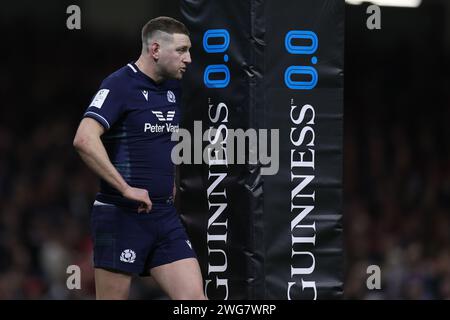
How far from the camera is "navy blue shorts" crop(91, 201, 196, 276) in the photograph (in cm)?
621

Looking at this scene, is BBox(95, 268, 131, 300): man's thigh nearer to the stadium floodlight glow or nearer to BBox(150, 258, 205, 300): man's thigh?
BBox(150, 258, 205, 300): man's thigh

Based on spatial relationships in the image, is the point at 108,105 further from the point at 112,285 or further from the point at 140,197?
the point at 112,285

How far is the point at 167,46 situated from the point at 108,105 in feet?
1.70

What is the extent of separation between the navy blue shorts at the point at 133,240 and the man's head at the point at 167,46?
2.71ft

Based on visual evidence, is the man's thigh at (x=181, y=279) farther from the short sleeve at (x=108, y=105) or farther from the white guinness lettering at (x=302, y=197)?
the short sleeve at (x=108, y=105)

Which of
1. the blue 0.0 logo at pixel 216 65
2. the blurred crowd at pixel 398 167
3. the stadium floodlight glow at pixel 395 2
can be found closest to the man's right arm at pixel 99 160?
the blue 0.0 logo at pixel 216 65

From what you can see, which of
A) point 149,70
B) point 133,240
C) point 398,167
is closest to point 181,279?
point 133,240

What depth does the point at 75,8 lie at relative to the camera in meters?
7.76

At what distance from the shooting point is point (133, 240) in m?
6.22

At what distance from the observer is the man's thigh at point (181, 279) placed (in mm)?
6129

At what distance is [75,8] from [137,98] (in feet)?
5.75
